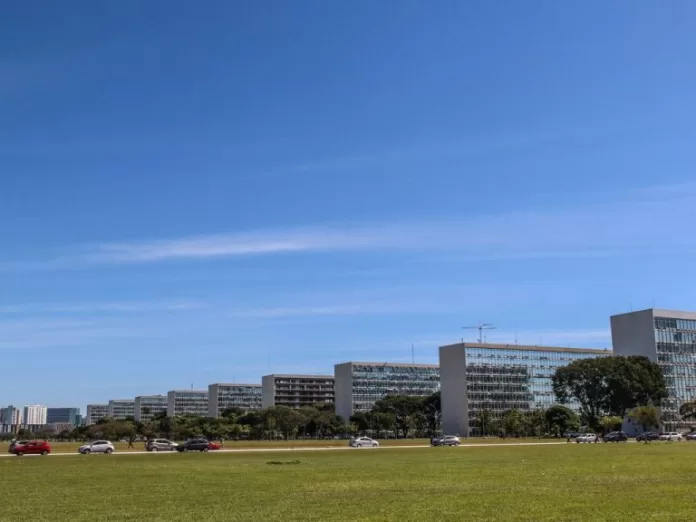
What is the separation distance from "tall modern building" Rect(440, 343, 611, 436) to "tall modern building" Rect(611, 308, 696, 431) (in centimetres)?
2815

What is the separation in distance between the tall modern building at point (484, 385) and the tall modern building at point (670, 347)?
1108 inches

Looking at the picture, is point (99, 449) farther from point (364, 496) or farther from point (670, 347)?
point (670, 347)

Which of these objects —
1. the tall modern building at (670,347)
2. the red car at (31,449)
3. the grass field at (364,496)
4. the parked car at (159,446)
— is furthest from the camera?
the tall modern building at (670,347)

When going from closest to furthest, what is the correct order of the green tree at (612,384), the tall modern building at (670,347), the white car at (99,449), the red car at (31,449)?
the red car at (31,449), the white car at (99,449), the green tree at (612,384), the tall modern building at (670,347)

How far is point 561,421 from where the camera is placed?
149 meters

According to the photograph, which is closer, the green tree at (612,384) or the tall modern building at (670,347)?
the green tree at (612,384)

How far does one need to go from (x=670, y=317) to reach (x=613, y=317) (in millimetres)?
13955

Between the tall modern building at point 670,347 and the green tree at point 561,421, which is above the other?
the tall modern building at point 670,347

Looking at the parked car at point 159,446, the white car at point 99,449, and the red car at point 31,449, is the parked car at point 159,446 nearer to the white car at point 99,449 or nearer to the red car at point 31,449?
the white car at point 99,449

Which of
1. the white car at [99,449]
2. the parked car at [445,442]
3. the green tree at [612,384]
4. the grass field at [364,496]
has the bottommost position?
the parked car at [445,442]

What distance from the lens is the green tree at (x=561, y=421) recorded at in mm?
148750

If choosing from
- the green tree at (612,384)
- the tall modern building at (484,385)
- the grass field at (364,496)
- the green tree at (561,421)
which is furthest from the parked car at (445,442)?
the tall modern building at (484,385)

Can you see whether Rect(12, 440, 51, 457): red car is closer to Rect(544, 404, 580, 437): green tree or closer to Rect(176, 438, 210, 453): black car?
Rect(176, 438, 210, 453): black car

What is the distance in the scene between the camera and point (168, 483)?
3158cm
